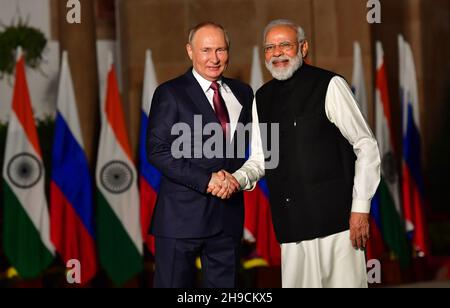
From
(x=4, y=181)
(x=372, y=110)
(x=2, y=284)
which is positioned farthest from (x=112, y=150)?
(x=372, y=110)

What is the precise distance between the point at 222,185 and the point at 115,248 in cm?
398

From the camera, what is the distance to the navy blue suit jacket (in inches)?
198

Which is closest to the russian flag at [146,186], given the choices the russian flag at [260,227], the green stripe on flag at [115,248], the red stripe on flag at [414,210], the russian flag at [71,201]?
the green stripe on flag at [115,248]

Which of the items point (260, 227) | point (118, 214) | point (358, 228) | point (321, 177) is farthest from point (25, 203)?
point (358, 228)

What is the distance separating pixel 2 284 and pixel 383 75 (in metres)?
4.23

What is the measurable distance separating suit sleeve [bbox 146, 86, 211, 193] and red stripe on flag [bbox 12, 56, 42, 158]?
153 inches

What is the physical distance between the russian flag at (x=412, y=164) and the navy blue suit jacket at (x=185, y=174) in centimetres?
469

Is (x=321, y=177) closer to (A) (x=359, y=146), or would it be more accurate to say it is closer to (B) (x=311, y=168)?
(B) (x=311, y=168)

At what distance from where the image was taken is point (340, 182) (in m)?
4.91

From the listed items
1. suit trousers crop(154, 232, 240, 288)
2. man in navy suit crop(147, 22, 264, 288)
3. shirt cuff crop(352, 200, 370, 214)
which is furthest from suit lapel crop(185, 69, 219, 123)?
shirt cuff crop(352, 200, 370, 214)

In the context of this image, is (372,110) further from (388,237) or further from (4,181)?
(4,181)

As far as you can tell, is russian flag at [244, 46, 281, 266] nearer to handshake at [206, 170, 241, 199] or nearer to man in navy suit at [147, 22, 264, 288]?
man in navy suit at [147, 22, 264, 288]

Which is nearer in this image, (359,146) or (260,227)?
(359,146)

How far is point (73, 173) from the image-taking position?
28.6ft
